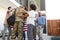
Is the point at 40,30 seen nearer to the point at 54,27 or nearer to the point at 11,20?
the point at 54,27

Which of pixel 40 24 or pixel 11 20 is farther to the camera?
pixel 40 24

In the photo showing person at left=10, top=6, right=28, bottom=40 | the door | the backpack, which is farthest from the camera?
the door

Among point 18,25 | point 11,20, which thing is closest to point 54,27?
point 11,20

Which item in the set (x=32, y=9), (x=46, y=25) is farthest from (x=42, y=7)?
(x=32, y=9)

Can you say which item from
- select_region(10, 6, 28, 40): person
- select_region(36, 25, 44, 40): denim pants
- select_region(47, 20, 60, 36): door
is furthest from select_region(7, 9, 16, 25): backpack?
select_region(47, 20, 60, 36): door

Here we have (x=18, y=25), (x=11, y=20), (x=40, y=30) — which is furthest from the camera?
(x=40, y=30)

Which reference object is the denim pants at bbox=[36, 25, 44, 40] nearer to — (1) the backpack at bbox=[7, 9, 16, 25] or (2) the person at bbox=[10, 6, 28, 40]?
(1) the backpack at bbox=[7, 9, 16, 25]

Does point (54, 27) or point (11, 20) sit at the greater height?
point (11, 20)

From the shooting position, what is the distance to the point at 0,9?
20.1 feet

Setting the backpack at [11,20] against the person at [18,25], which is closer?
the person at [18,25]

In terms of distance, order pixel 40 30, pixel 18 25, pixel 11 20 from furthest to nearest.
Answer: pixel 40 30 → pixel 11 20 → pixel 18 25

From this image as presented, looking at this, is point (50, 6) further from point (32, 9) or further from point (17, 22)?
point (17, 22)

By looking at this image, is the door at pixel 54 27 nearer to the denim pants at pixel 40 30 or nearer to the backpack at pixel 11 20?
the denim pants at pixel 40 30

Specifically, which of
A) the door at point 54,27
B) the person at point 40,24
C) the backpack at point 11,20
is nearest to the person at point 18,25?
the backpack at point 11,20
